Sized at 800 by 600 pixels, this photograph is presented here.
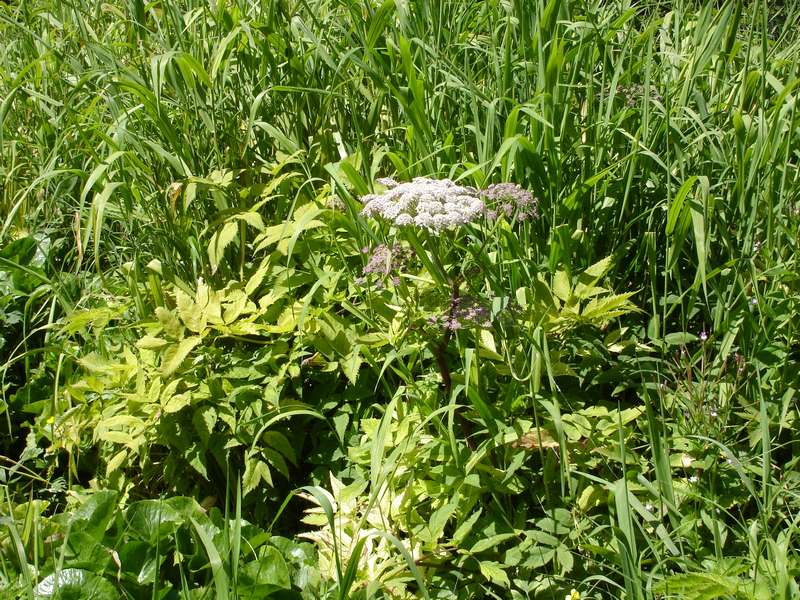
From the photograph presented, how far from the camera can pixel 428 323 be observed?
1.92 meters

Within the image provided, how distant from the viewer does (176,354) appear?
2.06 metres

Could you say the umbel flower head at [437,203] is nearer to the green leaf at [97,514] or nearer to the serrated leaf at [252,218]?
the serrated leaf at [252,218]

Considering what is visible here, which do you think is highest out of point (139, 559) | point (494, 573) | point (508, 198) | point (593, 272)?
point (508, 198)

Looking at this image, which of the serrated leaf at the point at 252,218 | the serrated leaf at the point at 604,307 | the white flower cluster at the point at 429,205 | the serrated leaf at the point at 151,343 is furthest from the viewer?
the serrated leaf at the point at 252,218

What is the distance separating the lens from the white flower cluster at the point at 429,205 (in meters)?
1.67

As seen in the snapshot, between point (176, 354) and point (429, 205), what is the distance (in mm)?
756

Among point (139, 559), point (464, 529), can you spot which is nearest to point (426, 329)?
point (464, 529)

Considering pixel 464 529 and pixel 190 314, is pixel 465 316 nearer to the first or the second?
pixel 464 529

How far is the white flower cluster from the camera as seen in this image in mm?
1675

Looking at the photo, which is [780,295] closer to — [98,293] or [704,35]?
[704,35]

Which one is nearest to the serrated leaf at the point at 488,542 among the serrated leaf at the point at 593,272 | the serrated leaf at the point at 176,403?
the serrated leaf at the point at 593,272

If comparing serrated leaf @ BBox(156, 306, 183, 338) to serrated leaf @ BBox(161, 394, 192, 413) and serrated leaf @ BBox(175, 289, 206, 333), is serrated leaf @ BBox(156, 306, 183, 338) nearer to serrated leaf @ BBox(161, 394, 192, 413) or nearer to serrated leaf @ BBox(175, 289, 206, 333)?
serrated leaf @ BBox(175, 289, 206, 333)

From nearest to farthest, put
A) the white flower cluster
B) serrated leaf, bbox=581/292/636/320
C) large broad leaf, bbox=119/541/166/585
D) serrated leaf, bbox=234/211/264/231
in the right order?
the white flower cluster, large broad leaf, bbox=119/541/166/585, serrated leaf, bbox=581/292/636/320, serrated leaf, bbox=234/211/264/231

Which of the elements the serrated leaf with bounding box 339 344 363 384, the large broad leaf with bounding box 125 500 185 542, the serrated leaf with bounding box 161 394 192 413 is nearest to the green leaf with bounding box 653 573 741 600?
the serrated leaf with bounding box 339 344 363 384
